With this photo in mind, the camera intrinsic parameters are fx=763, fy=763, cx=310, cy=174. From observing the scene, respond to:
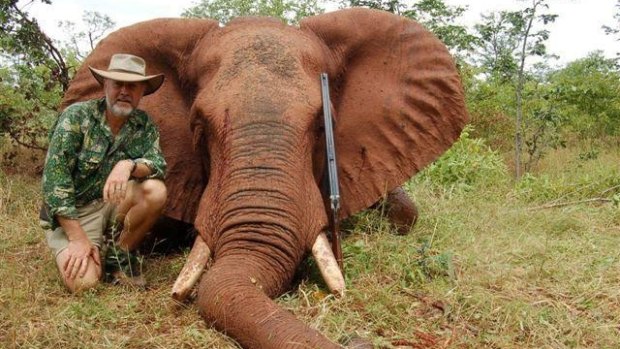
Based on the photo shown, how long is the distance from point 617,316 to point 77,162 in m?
3.41

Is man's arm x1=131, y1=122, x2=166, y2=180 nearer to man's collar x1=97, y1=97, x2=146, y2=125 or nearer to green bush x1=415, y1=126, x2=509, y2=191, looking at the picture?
man's collar x1=97, y1=97, x2=146, y2=125

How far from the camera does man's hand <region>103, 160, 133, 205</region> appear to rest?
15.1ft

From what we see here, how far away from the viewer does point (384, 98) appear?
20.0 feet

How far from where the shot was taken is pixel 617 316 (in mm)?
4355

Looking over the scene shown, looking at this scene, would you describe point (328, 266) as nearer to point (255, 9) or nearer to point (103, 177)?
point (103, 177)

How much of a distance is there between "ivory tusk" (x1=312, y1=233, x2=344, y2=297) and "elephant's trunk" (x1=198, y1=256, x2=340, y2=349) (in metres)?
0.43

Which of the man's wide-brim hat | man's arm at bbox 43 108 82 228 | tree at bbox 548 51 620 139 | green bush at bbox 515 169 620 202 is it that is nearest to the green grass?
man's arm at bbox 43 108 82 228

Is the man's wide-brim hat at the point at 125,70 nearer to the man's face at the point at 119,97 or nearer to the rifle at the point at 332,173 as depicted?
the man's face at the point at 119,97

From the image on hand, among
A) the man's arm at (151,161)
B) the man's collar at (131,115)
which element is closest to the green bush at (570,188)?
the man's arm at (151,161)

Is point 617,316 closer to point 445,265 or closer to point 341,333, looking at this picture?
point 445,265

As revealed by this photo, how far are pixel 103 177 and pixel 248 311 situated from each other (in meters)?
1.85

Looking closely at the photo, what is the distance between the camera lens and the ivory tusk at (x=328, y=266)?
4.42 m

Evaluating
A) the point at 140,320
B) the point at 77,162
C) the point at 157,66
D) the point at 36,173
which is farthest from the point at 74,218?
the point at 36,173

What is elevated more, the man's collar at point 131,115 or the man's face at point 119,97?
the man's face at point 119,97
